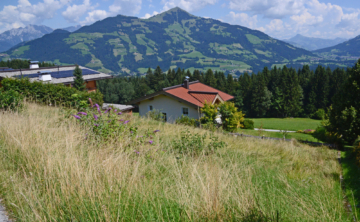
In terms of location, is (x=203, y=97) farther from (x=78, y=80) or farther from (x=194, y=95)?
(x=78, y=80)

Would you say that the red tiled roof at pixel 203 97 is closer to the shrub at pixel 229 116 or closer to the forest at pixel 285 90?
the shrub at pixel 229 116

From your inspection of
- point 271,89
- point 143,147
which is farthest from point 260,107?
point 143,147

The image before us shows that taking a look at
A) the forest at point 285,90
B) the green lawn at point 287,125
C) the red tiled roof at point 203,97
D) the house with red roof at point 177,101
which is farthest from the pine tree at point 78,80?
the forest at point 285,90

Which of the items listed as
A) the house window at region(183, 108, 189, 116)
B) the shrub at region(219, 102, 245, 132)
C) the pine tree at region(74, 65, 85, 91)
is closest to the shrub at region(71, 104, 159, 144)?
the shrub at region(219, 102, 245, 132)

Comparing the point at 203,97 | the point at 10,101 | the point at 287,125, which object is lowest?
the point at 287,125

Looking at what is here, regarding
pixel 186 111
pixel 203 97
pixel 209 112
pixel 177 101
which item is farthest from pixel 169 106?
pixel 209 112

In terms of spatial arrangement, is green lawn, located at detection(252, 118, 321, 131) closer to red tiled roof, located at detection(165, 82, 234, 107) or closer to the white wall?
red tiled roof, located at detection(165, 82, 234, 107)

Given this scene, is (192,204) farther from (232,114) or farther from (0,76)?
(0,76)

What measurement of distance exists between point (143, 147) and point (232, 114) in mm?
18933

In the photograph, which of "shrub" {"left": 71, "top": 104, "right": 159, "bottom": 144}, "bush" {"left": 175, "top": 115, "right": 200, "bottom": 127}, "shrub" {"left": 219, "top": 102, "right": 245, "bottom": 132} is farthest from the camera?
"shrub" {"left": 219, "top": 102, "right": 245, "bottom": 132}

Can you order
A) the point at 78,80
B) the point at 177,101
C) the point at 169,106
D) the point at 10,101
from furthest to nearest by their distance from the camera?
the point at 78,80 < the point at 169,106 < the point at 177,101 < the point at 10,101

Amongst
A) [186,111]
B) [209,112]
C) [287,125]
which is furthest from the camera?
[287,125]

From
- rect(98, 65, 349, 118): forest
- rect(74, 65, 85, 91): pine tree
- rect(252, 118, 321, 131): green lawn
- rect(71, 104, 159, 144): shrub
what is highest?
rect(74, 65, 85, 91): pine tree

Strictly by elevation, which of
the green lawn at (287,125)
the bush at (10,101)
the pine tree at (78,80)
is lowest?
the green lawn at (287,125)
